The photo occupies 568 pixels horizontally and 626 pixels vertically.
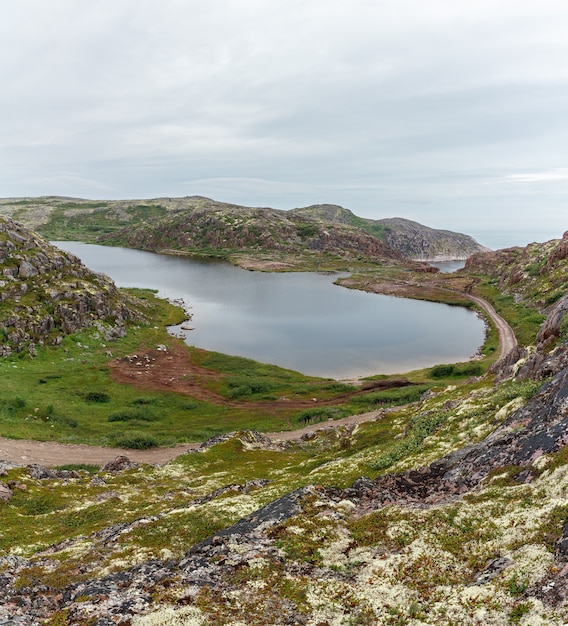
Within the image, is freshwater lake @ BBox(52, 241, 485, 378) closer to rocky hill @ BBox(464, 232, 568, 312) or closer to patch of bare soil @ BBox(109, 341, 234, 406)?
patch of bare soil @ BBox(109, 341, 234, 406)

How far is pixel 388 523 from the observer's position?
20.3 metres

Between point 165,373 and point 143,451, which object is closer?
point 143,451

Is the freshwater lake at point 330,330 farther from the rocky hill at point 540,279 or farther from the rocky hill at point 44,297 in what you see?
the rocky hill at point 44,297

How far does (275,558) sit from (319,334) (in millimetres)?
105852

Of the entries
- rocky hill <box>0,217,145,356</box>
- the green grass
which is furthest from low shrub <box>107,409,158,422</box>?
the green grass

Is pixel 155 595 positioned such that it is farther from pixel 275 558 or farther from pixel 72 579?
pixel 72 579

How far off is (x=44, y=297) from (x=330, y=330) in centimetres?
8182

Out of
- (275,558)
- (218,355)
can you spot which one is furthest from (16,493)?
(218,355)

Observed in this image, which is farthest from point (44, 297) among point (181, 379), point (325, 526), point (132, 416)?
point (325, 526)

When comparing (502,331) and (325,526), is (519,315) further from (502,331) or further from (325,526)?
(325,526)

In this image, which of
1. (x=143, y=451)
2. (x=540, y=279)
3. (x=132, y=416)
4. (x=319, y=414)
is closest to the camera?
(x=143, y=451)

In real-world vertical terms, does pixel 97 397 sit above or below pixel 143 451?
above

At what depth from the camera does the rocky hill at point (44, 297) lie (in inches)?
3457

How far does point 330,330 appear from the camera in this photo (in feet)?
419
